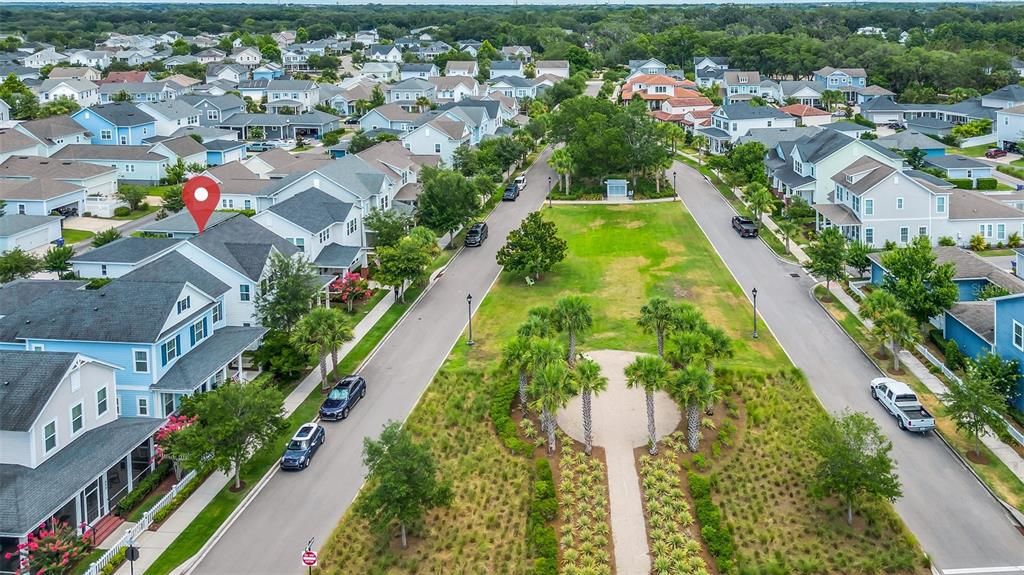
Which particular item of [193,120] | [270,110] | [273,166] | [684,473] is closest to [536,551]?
[684,473]

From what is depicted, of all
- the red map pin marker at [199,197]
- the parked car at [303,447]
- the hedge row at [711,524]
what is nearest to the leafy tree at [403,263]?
the red map pin marker at [199,197]

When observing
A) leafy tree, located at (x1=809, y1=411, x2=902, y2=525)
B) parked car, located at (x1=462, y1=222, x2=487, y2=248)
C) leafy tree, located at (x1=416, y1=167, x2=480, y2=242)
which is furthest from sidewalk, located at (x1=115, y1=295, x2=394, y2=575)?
parked car, located at (x1=462, y1=222, x2=487, y2=248)

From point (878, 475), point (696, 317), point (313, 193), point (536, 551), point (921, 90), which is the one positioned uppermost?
point (921, 90)

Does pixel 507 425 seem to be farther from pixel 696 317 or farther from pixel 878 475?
pixel 878 475

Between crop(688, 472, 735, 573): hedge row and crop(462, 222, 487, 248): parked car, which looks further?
crop(462, 222, 487, 248): parked car

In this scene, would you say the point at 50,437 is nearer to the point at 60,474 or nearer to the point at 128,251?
the point at 60,474

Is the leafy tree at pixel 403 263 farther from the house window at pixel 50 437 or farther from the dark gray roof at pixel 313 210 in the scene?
the house window at pixel 50 437

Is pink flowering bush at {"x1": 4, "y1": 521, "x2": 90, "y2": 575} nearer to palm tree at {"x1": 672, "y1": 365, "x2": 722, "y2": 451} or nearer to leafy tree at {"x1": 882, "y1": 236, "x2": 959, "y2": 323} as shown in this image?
palm tree at {"x1": 672, "y1": 365, "x2": 722, "y2": 451}
